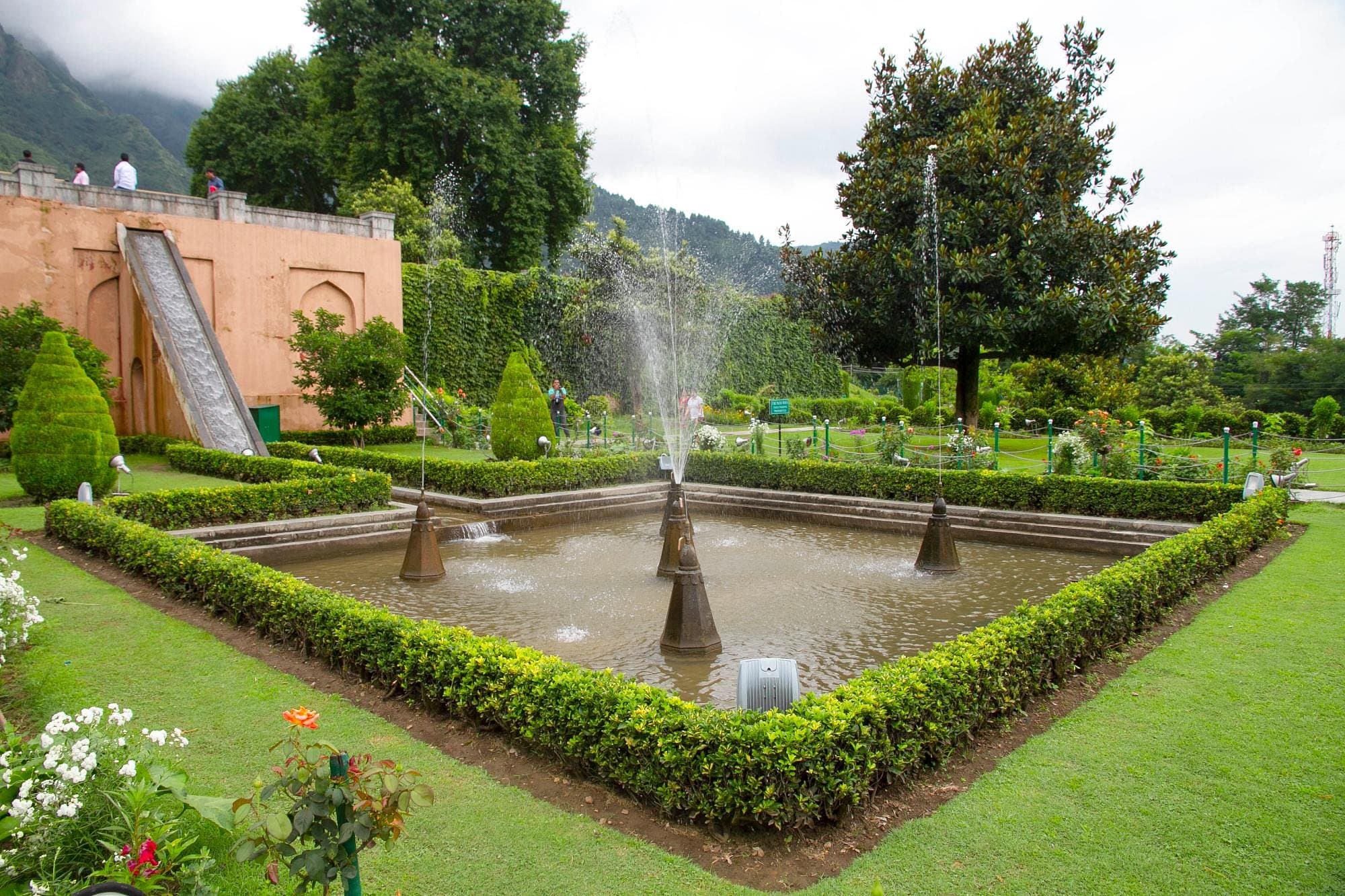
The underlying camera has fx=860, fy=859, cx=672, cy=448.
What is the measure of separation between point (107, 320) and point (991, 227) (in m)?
16.9

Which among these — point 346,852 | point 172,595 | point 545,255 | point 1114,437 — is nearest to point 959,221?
point 1114,437

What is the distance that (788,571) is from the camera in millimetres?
8742

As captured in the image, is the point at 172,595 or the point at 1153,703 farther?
the point at 172,595

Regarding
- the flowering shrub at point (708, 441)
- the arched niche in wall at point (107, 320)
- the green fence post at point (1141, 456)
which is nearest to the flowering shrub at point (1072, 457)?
the green fence post at point (1141, 456)

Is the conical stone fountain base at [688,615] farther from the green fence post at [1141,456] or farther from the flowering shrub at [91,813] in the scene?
the green fence post at [1141,456]

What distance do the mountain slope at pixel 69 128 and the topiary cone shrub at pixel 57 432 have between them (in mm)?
52313

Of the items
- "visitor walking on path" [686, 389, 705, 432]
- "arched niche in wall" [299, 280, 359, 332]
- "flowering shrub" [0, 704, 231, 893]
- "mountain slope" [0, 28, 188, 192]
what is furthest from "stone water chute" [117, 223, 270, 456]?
"mountain slope" [0, 28, 188, 192]

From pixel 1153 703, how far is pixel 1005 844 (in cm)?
196

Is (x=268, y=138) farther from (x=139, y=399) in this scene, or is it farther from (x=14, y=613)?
(x=14, y=613)

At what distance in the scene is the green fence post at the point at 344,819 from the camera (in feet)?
7.68

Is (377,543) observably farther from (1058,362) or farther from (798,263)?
→ (1058,362)

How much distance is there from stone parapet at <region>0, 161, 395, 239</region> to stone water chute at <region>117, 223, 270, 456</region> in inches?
24.7

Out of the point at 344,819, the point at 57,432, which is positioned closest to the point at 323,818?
the point at 344,819

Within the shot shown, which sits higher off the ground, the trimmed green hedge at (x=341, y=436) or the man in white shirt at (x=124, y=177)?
the man in white shirt at (x=124, y=177)
